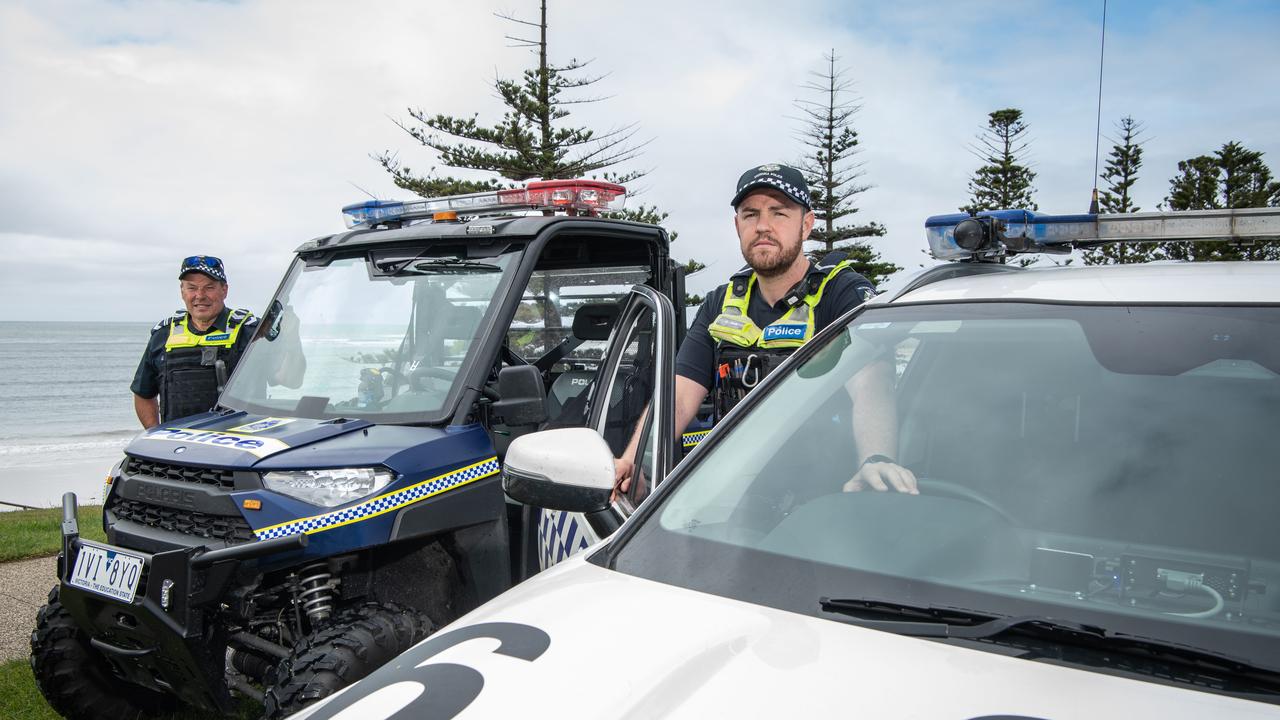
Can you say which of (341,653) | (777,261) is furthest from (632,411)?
(341,653)

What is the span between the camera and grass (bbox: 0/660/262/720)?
168 inches

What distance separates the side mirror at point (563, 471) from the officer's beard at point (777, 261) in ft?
6.05

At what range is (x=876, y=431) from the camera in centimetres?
207

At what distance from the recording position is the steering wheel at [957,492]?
1726 millimetres

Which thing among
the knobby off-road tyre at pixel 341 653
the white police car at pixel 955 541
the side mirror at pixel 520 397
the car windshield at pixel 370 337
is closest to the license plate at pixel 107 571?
the knobby off-road tyre at pixel 341 653

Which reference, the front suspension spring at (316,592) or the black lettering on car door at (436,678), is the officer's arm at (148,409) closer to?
the front suspension spring at (316,592)

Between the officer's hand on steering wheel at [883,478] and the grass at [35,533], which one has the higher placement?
the officer's hand on steering wheel at [883,478]

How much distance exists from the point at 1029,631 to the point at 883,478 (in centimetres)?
51

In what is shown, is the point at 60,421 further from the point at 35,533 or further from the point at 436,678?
the point at 436,678

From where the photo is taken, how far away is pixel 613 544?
193cm

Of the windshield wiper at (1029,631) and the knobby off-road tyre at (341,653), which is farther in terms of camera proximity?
the knobby off-road tyre at (341,653)

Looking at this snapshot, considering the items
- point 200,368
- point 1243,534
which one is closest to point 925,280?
point 1243,534

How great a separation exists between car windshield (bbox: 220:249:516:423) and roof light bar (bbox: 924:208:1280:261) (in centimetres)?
199

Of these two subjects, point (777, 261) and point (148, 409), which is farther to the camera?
point (148, 409)
